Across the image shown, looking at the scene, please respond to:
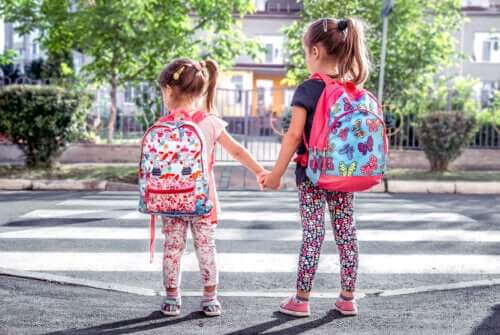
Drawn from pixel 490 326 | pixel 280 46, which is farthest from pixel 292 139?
pixel 280 46

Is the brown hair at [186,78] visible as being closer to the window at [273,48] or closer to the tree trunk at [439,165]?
the tree trunk at [439,165]

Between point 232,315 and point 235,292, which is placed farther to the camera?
point 235,292

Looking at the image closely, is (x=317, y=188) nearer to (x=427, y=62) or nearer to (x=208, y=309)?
(x=208, y=309)

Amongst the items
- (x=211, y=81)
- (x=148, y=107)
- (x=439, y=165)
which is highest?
(x=148, y=107)

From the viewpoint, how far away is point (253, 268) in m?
5.39

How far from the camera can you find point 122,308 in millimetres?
4098

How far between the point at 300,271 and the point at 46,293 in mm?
1618

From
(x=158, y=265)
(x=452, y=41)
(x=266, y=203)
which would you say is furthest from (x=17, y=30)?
(x=158, y=265)

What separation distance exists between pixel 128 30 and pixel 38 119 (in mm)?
3357

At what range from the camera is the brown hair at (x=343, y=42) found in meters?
3.76

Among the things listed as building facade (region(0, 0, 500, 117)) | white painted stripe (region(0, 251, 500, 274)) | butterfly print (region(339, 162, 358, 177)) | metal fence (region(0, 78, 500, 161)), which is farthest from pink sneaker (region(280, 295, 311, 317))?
building facade (region(0, 0, 500, 117))

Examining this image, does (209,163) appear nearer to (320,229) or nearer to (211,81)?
(211,81)

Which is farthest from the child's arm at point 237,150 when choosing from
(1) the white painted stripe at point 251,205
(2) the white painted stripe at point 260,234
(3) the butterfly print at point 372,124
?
(1) the white painted stripe at point 251,205

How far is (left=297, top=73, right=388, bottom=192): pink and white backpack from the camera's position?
3.65 m
